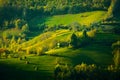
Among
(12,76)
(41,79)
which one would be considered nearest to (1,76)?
(12,76)

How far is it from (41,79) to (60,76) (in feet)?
35.0

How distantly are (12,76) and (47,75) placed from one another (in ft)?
51.5

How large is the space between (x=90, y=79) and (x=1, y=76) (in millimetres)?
40114

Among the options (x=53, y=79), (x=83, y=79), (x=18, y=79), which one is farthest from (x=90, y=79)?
(x=18, y=79)

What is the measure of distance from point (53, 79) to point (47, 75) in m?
5.37

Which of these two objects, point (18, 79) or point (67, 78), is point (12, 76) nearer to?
point (18, 79)

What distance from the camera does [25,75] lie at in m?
199

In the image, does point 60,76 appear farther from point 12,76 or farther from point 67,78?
point 12,76

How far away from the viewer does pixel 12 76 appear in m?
197

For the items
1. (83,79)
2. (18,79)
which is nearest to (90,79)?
(83,79)

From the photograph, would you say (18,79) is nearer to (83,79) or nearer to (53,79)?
A: (53,79)

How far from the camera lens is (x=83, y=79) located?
199m

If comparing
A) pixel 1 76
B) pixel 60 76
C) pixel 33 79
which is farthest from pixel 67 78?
pixel 1 76

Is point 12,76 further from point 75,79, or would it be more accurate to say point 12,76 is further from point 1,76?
point 75,79
